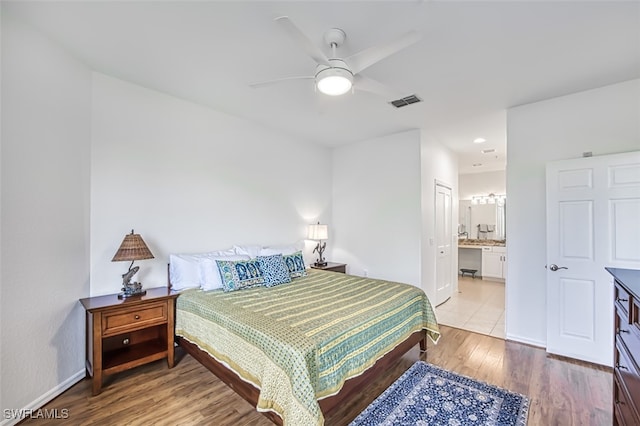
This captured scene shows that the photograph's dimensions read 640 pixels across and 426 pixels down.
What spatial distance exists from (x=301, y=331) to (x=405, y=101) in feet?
9.15

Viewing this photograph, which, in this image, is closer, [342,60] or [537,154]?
[342,60]

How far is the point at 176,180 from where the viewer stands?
3.26 m

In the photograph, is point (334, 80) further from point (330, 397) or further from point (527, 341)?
point (527, 341)

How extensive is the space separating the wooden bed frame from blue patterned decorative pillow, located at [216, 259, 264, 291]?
640mm

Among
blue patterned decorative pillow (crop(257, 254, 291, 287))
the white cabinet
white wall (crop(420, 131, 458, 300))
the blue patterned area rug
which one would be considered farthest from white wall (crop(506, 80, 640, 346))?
the white cabinet

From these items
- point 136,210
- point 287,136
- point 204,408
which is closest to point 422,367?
point 204,408

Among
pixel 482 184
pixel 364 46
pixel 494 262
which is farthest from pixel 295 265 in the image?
pixel 482 184

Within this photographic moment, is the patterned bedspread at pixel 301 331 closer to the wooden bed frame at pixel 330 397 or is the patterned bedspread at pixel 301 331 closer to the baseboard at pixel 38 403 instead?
the wooden bed frame at pixel 330 397

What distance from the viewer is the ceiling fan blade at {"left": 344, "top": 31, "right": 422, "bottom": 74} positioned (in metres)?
1.64

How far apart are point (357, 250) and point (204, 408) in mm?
3364

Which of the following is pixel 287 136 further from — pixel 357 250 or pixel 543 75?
pixel 543 75

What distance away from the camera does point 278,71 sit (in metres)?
2.62

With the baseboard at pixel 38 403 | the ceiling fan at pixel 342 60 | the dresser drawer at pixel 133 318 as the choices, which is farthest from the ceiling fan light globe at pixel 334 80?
the baseboard at pixel 38 403

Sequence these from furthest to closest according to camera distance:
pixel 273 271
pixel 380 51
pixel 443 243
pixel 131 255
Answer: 1. pixel 443 243
2. pixel 273 271
3. pixel 131 255
4. pixel 380 51
